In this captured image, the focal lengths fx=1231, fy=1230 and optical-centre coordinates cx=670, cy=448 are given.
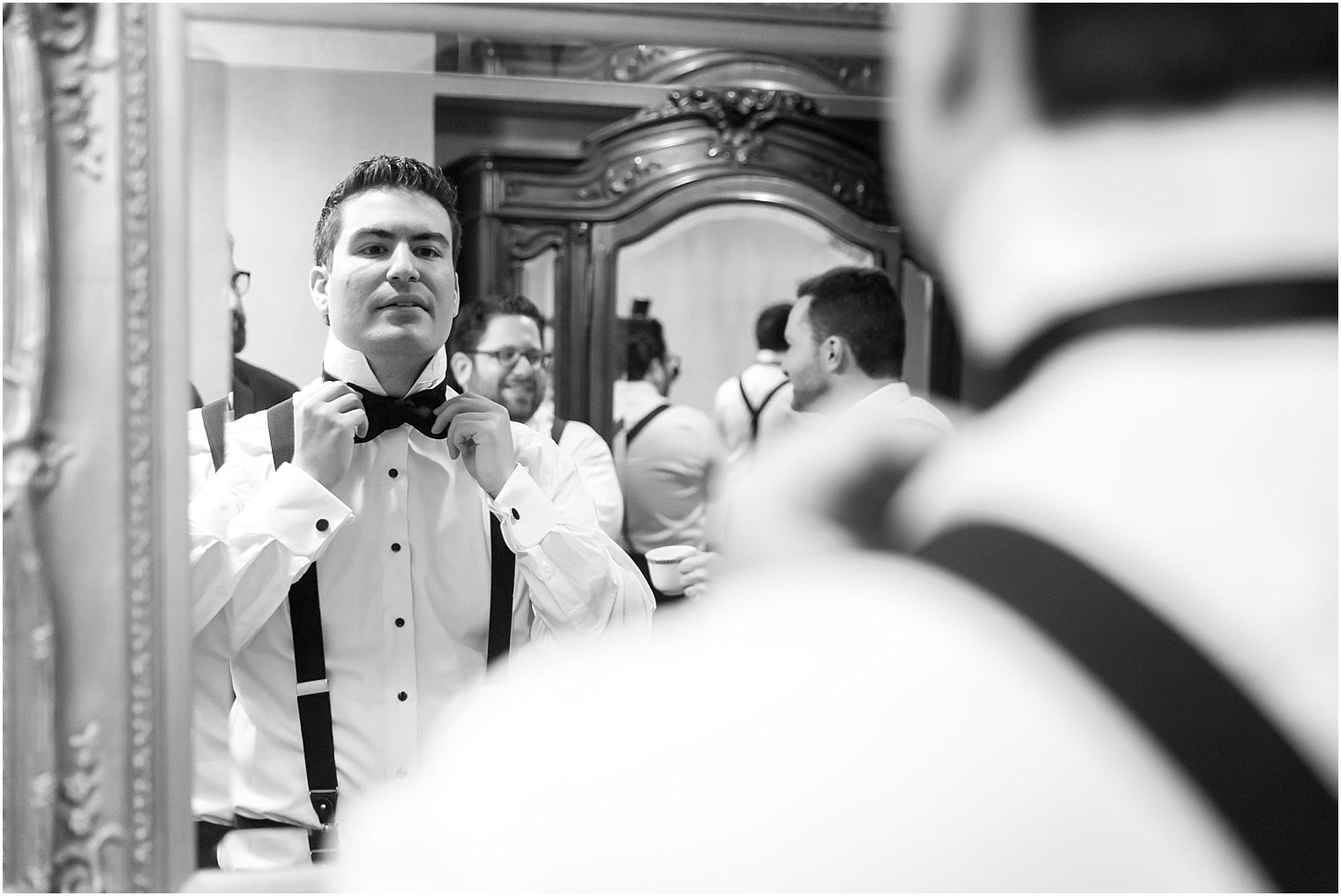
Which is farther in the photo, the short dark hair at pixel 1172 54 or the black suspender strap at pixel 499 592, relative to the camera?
the black suspender strap at pixel 499 592

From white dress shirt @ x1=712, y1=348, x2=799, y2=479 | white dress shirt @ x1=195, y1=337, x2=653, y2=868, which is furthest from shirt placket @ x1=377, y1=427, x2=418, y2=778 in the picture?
white dress shirt @ x1=712, y1=348, x2=799, y2=479

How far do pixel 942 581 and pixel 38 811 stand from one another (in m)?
0.76

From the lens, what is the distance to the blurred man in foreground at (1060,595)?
0.25 meters

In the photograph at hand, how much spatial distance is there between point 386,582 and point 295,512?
8cm

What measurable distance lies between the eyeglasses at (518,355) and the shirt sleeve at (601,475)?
0.05m

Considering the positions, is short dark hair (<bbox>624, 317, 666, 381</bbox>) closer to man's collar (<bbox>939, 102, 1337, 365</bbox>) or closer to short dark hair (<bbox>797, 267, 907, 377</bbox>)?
short dark hair (<bbox>797, 267, 907, 377</bbox>)

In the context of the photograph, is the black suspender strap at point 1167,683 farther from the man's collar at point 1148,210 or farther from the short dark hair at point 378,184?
the short dark hair at point 378,184

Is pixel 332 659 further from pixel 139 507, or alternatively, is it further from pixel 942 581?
pixel 942 581

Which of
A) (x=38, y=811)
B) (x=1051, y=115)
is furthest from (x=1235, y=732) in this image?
(x=38, y=811)

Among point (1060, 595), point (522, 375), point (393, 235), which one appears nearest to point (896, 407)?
point (522, 375)

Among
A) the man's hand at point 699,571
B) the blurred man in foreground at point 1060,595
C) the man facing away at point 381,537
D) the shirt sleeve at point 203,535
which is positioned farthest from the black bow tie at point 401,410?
the blurred man in foreground at point 1060,595

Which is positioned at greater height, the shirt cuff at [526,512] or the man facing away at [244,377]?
the man facing away at [244,377]

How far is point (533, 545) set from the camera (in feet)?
2.86

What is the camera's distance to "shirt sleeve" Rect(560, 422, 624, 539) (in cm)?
87
